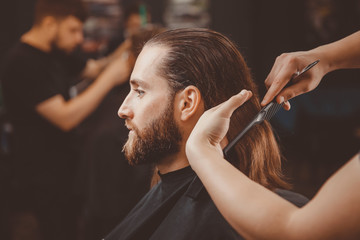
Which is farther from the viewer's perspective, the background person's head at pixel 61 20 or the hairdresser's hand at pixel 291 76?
the background person's head at pixel 61 20

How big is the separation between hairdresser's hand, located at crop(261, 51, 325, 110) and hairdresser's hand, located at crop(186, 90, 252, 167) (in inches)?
6.0

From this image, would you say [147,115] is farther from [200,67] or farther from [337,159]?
[337,159]

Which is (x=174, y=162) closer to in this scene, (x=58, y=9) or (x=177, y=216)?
(x=177, y=216)

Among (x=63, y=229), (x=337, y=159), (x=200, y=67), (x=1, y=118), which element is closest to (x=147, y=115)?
(x=200, y=67)

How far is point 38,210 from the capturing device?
2301 mm

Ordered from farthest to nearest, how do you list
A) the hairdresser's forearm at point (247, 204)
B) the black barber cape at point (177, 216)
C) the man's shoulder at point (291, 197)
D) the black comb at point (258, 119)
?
the man's shoulder at point (291, 197) → the black barber cape at point (177, 216) → the black comb at point (258, 119) → the hairdresser's forearm at point (247, 204)

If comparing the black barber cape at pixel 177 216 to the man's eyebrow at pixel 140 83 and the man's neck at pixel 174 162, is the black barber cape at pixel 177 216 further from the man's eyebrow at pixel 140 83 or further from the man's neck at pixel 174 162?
the man's eyebrow at pixel 140 83

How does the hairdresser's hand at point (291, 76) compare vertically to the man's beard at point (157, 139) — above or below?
above

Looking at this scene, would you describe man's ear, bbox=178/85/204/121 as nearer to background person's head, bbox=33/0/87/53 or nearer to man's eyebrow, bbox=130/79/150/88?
man's eyebrow, bbox=130/79/150/88

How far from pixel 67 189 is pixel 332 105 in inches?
113

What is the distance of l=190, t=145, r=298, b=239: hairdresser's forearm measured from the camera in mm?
690

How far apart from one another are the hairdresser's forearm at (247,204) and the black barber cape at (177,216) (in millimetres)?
294

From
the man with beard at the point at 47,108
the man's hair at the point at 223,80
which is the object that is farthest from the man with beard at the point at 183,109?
the man with beard at the point at 47,108

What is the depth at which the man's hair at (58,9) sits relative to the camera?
225cm
